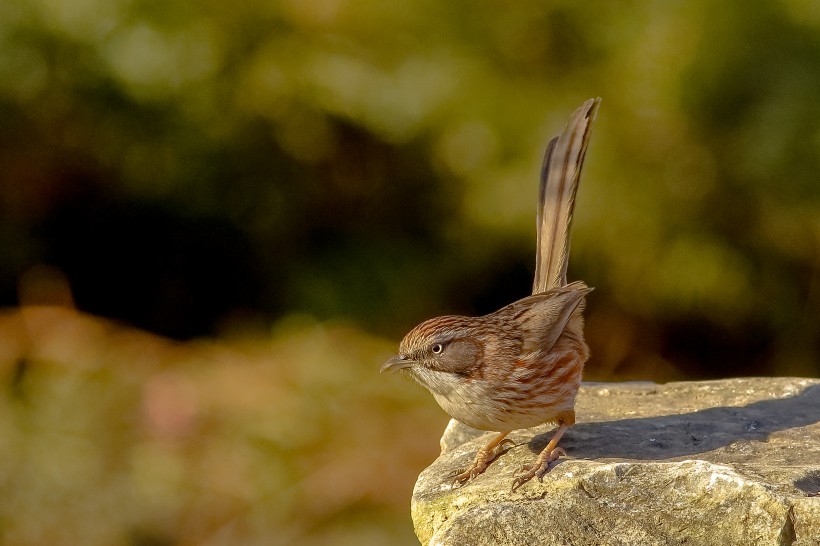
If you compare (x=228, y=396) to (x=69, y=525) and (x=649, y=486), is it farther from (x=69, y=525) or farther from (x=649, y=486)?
(x=649, y=486)

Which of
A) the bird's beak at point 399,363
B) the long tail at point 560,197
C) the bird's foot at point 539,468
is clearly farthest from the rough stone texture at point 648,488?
the long tail at point 560,197

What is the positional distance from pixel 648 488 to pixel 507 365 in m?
0.83

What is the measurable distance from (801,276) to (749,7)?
168cm

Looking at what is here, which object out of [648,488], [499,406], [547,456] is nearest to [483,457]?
[499,406]

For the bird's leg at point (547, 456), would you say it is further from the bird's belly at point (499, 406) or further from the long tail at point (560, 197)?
the long tail at point (560, 197)

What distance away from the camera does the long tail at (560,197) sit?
4684mm

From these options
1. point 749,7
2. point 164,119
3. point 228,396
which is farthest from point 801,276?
point 164,119

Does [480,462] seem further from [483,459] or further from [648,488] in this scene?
[648,488]

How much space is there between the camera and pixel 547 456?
3859 millimetres

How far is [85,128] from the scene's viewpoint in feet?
25.7

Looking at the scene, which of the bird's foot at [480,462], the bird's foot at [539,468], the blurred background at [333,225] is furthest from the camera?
the blurred background at [333,225]

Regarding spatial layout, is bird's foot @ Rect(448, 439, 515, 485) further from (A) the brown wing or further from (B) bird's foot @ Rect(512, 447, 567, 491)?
(A) the brown wing

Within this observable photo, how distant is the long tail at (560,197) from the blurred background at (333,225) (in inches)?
84.8

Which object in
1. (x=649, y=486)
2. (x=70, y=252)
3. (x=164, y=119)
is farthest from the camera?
(x=70, y=252)
